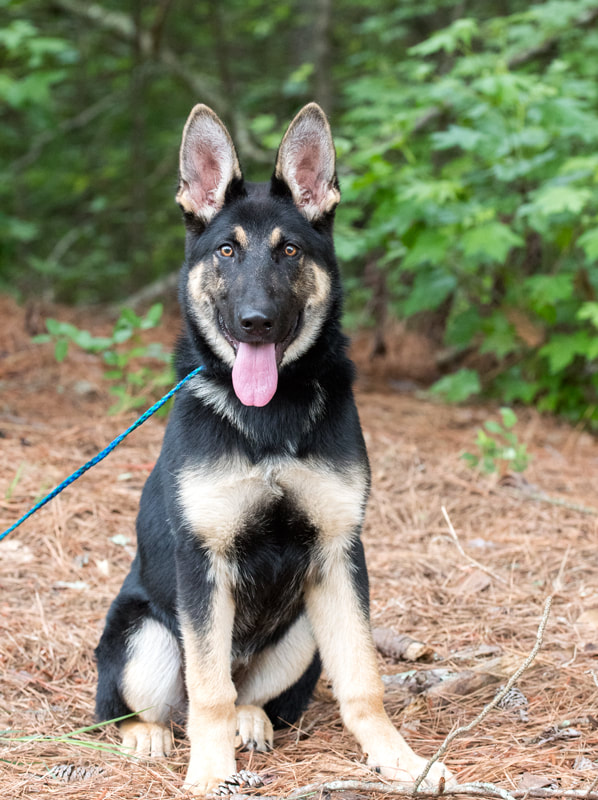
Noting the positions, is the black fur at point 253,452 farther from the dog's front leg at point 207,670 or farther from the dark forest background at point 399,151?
the dark forest background at point 399,151

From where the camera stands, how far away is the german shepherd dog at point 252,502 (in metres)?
2.78

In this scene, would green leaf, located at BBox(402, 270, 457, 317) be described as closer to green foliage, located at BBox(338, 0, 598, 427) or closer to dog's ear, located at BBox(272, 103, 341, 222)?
green foliage, located at BBox(338, 0, 598, 427)

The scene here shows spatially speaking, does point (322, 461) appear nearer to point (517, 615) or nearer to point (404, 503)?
point (517, 615)

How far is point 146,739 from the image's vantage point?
303cm

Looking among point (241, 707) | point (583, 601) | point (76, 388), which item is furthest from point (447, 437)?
point (241, 707)

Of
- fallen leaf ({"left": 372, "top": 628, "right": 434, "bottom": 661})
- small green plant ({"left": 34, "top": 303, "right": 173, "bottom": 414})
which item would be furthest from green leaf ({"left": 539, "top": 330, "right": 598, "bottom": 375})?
fallen leaf ({"left": 372, "top": 628, "right": 434, "bottom": 661})

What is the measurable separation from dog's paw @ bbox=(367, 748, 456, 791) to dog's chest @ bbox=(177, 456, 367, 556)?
808 millimetres

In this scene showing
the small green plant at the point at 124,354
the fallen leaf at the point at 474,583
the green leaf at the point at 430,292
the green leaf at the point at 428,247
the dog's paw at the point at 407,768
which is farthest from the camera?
the green leaf at the point at 430,292

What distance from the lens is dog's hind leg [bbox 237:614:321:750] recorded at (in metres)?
3.20

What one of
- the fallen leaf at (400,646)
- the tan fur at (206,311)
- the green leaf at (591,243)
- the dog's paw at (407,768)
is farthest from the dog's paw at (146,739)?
the green leaf at (591,243)

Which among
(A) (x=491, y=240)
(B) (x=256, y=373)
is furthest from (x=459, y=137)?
(B) (x=256, y=373)

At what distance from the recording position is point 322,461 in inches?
112

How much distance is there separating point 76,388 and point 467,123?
402 cm

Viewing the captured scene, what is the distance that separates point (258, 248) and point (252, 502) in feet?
3.15
